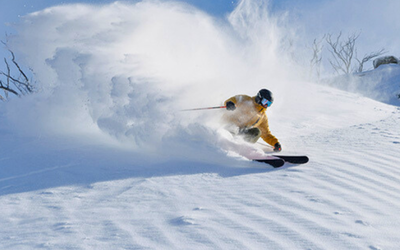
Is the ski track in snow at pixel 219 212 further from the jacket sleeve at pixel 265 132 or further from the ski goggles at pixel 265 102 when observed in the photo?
the ski goggles at pixel 265 102

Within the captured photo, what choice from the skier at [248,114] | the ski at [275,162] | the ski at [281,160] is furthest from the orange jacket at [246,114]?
the ski at [275,162]

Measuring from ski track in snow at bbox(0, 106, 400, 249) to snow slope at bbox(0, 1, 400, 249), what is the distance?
0.01 metres

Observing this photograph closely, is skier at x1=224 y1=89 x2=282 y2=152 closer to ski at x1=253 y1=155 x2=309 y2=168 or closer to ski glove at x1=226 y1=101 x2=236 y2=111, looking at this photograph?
ski glove at x1=226 y1=101 x2=236 y2=111

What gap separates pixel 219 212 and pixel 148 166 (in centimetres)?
131

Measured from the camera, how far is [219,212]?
2.08 m

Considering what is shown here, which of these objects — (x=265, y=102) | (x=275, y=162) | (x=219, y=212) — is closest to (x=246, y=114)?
(x=265, y=102)

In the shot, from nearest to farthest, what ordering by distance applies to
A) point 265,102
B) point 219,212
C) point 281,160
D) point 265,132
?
point 219,212, point 281,160, point 265,102, point 265,132

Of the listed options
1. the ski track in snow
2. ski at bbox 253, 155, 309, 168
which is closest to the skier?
ski at bbox 253, 155, 309, 168

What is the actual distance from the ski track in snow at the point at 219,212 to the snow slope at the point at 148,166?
0.04 feet

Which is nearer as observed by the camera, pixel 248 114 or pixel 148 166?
pixel 148 166

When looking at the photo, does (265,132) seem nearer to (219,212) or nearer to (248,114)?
(248,114)

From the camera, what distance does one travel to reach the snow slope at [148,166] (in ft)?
5.98

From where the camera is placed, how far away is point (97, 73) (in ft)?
15.5

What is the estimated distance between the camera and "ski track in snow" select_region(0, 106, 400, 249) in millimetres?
1721
